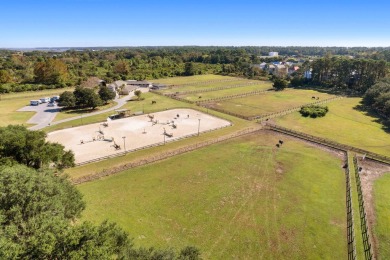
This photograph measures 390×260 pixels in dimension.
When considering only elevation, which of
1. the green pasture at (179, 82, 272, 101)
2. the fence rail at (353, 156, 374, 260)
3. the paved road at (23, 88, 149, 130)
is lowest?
the fence rail at (353, 156, 374, 260)

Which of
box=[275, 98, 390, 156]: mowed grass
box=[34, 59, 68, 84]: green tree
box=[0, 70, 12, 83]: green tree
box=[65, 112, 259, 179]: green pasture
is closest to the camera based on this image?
box=[65, 112, 259, 179]: green pasture

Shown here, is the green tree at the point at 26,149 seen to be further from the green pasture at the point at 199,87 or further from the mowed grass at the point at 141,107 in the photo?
the green pasture at the point at 199,87

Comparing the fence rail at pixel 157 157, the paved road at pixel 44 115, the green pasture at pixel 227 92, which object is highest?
the green pasture at pixel 227 92

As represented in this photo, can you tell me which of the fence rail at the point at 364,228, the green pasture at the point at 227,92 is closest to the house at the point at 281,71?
the green pasture at the point at 227,92

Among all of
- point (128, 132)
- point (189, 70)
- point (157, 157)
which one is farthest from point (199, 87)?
point (157, 157)

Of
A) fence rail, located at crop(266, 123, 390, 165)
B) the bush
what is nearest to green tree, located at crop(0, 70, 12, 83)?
fence rail, located at crop(266, 123, 390, 165)

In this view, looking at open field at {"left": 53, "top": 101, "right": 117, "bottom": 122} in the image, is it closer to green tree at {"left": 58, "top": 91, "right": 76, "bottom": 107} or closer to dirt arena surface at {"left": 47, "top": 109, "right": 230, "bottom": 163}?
green tree at {"left": 58, "top": 91, "right": 76, "bottom": 107}

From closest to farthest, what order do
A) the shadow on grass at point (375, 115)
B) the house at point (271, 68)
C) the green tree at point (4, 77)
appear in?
the shadow on grass at point (375, 115), the green tree at point (4, 77), the house at point (271, 68)
